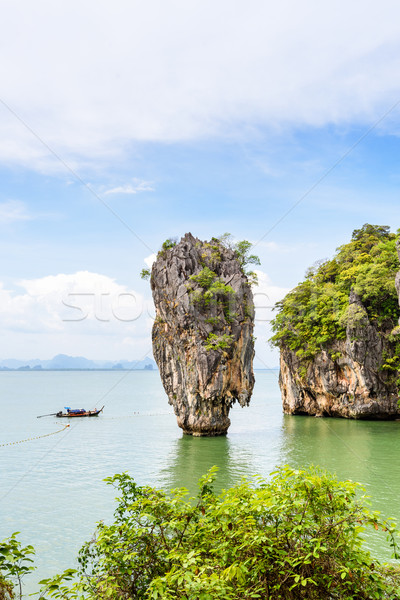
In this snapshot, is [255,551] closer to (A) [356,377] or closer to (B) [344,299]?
(A) [356,377]

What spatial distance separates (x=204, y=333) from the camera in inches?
1153

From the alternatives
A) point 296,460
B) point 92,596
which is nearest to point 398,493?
point 296,460

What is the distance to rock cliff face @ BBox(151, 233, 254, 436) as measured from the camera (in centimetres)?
2883

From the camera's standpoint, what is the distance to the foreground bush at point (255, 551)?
3.87 meters

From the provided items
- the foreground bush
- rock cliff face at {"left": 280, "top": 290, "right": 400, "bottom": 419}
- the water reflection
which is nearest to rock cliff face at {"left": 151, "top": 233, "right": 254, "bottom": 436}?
the water reflection

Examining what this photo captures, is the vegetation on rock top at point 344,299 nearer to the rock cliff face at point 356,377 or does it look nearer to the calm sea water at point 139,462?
the rock cliff face at point 356,377

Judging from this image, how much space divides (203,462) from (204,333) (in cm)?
920

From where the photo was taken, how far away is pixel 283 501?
13.8ft

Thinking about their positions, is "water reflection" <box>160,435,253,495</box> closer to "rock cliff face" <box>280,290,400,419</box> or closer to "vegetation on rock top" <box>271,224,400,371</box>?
"rock cliff face" <box>280,290,400,419</box>

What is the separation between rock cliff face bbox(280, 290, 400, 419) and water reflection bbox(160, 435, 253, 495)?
12591 mm

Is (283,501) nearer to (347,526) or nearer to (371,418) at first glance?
(347,526)

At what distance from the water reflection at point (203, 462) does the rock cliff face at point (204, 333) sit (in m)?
2.30

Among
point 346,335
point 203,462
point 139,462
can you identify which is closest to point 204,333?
point 203,462

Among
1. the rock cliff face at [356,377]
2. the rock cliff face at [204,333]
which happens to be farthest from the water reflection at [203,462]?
the rock cliff face at [356,377]
